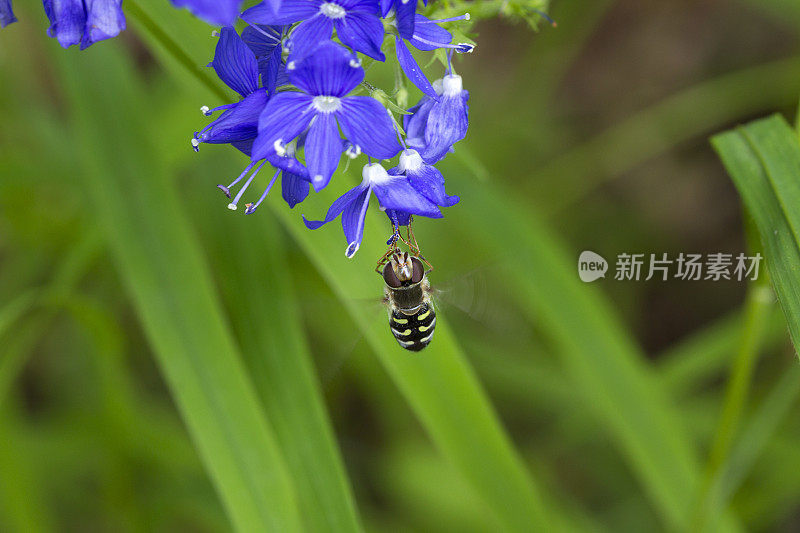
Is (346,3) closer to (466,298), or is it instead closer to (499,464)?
(466,298)

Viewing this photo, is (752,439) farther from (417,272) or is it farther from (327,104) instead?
(327,104)

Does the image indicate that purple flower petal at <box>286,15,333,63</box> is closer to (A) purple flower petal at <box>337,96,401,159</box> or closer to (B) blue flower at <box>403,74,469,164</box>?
(A) purple flower petal at <box>337,96,401,159</box>

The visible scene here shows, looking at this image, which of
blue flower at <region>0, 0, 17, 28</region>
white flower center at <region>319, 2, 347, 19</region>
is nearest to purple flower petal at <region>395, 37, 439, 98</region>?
white flower center at <region>319, 2, 347, 19</region>

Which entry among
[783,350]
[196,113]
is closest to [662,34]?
[783,350]

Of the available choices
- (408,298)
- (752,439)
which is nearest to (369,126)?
(408,298)

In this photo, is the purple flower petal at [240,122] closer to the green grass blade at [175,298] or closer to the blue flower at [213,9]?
the blue flower at [213,9]

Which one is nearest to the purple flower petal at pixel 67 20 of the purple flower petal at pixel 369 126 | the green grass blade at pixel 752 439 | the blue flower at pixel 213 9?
the blue flower at pixel 213 9
